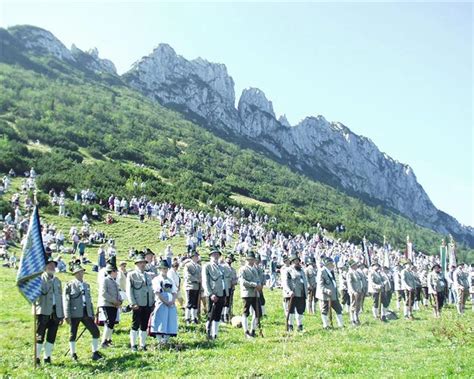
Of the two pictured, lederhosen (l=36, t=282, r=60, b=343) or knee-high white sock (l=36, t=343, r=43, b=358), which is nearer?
knee-high white sock (l=36, t=343, r=43, b=358)

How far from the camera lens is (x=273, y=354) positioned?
37.8 feet

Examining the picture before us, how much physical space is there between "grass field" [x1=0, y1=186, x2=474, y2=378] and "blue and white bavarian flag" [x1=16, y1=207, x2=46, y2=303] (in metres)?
1.69

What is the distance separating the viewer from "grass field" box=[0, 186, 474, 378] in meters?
9.88

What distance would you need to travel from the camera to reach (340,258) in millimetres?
45594

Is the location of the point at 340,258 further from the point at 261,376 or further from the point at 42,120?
the point at 42,120

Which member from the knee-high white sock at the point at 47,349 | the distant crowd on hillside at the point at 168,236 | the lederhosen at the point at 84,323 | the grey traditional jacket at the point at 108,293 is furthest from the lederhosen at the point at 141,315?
the distant crowd on hillside at the point at 168,236

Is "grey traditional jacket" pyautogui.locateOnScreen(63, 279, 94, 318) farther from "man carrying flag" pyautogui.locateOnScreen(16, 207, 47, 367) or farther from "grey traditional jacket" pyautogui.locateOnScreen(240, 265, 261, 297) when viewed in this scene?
"grey traditional jacket" pyautogui.locateOnScreen(240, 265, 261, 297)

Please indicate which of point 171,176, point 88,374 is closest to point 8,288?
point 88,374

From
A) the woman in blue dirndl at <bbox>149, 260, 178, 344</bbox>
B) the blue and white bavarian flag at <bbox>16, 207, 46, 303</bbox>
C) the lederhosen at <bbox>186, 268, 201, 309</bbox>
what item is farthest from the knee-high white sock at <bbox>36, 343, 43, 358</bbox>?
the lederhosen at <bbox>186, 268, 201, 309</bbox>

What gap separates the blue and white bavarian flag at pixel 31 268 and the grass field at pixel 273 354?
1.69 m

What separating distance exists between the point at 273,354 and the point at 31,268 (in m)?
6.04

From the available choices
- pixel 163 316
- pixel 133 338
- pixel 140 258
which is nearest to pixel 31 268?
pixel 140 258

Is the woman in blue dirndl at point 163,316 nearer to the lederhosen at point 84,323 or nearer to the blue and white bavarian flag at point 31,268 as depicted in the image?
the lederhosen at point 84,323

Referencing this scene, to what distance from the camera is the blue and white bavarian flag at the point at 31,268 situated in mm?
11578
